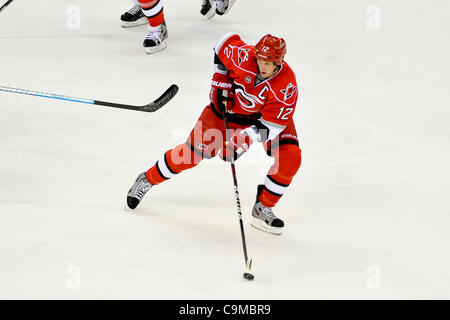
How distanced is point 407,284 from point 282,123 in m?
0.82

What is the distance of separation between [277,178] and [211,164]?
0.71m

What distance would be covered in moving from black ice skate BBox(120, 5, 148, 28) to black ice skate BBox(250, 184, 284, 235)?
259 cm

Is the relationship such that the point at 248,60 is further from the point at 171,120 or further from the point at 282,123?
the point at 171,120

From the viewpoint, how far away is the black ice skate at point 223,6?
18.0 feet

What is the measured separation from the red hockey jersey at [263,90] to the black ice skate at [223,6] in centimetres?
249

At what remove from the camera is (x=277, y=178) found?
307cm

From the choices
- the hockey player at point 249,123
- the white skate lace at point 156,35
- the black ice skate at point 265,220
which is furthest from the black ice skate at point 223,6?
the black ice skate at point 265,220

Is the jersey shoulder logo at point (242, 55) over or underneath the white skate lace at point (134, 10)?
over

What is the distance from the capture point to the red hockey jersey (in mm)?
2947

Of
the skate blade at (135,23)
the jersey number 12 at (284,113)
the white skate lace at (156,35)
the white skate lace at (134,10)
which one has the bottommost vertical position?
the skate blade at (135,23)

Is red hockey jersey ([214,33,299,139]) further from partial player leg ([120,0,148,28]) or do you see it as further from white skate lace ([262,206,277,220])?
partial player leg ([120,0,148,28])

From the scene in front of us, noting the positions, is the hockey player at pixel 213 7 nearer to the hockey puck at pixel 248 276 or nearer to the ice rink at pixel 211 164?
the ice rink at pixel 211 164

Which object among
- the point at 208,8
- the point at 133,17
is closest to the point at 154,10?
the point at 133,17
